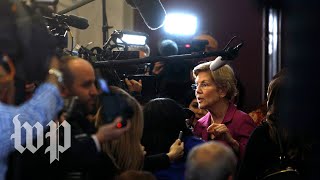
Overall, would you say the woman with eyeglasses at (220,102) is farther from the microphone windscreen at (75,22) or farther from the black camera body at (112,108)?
the black camera body at (112,108)

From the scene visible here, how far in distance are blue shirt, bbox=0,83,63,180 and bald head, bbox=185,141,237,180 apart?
1.62ft

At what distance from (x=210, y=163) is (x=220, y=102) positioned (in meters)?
1.15

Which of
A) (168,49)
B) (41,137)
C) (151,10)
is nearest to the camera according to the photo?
(41,137)

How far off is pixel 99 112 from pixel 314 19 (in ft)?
2.50

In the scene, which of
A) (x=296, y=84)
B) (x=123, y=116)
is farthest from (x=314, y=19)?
(x=123, y=116)

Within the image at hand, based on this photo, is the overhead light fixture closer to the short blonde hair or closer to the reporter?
the short blonde hair

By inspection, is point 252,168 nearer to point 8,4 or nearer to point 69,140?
point 69,140

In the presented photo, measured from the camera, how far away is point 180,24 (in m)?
6.02

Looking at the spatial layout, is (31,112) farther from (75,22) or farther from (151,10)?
(151,10)

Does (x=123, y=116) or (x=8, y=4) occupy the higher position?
(x=8, y=4)

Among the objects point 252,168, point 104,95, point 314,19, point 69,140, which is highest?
point 314,19

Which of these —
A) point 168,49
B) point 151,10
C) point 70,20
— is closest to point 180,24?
point 168,49

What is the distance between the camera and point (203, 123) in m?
3.32

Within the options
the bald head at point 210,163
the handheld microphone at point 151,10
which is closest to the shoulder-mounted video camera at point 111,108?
the bald head at point 210,163
